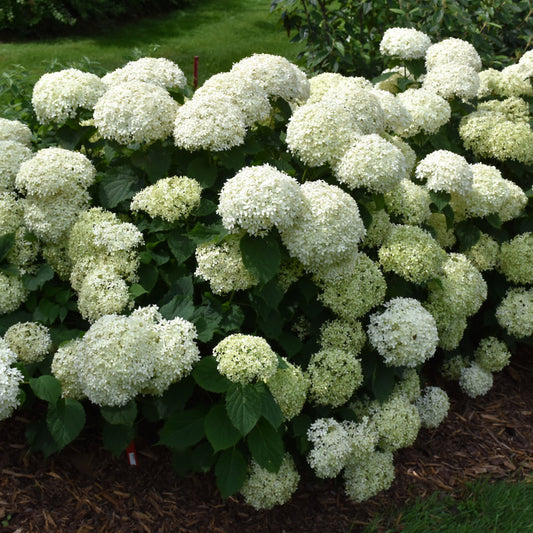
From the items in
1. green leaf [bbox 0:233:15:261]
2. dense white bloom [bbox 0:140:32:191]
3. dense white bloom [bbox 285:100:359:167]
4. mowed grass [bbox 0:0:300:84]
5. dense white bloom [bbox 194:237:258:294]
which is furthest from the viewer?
mowed grass [bbox 0:0:300:84]

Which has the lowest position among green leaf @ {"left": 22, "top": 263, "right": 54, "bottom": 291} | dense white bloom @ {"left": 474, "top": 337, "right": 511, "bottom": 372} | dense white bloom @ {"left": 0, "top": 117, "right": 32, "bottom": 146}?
dense white bloom @ {"left": 474, "top": 337, "right": 511, "bottom": 372}

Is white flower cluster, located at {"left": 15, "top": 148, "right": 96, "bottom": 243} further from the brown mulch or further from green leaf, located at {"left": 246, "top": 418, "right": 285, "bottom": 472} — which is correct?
green leaf, located at {"left": 246, "top": 418, "right": 285, "bottom": 472}

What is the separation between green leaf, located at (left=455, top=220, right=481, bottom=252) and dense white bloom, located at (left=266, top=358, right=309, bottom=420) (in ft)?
5.04

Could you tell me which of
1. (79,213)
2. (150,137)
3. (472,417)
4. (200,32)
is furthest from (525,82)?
(200,32)

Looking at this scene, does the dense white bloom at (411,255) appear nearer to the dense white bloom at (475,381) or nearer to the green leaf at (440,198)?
the green leaf at (440,198)

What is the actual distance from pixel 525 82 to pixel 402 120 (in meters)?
1.70

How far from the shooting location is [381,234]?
11.3 ft

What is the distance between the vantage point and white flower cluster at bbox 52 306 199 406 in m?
2.61

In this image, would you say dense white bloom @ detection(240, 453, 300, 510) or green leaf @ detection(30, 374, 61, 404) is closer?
green leaf @ detection(30, 374, 61, 404)

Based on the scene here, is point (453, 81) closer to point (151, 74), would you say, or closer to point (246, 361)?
point (151, 74)

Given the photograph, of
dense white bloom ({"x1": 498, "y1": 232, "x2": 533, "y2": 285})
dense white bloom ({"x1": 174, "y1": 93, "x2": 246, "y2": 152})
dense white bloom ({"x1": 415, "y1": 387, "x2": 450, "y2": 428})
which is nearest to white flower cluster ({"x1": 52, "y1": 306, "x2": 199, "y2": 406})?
dense white bloom ({"x1": 174, "y1": 93, "x2": 246, "y2": 152})

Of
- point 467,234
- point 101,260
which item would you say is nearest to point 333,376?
point 101,260

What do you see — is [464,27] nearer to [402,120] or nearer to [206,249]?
[402,120]

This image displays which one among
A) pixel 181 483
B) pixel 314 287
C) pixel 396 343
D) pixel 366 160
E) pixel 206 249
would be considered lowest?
pixel 181 483
